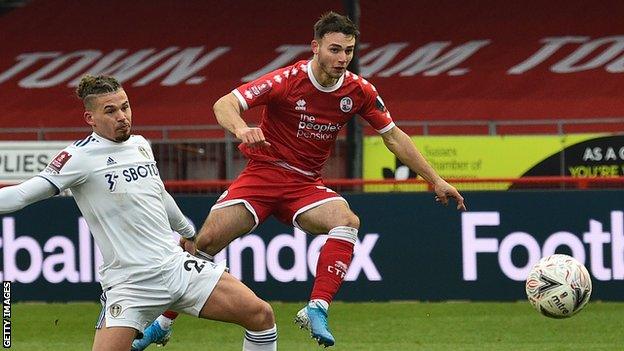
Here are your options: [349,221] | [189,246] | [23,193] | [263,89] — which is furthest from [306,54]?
[23,193]

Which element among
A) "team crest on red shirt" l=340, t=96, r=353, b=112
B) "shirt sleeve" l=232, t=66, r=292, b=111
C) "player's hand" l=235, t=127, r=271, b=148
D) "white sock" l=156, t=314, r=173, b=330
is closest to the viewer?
"player's hand" l=235, t=127, r=271, b=148

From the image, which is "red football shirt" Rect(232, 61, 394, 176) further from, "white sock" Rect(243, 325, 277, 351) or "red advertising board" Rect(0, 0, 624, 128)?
"red advertising board" Rect(0, 0, 624, 128)

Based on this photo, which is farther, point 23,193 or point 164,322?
point 164,322

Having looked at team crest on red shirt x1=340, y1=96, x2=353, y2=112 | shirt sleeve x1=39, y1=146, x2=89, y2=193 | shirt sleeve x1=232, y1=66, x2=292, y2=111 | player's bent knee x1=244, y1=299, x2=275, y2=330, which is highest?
shirt sleeve x1=232, y1=66, x2=292, y2=111

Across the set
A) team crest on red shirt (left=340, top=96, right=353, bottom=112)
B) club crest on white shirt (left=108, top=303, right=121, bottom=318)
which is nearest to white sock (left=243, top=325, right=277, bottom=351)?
club crest on white shirt (left=108, top=303, right=121, bottom=318)

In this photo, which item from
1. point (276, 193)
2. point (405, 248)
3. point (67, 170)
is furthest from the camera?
point (405, 248)

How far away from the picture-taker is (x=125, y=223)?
6832 mm

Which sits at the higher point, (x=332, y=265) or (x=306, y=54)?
(x=306, y=54)

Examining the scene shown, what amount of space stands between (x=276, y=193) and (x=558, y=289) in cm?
201

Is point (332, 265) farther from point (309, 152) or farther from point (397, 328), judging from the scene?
point (397, 328)

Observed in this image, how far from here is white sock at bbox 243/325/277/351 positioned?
7188mm

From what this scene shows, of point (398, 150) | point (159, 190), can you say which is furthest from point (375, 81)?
point (159, 190)

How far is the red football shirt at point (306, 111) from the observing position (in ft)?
29.8

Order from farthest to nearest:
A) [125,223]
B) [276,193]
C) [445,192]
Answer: [276,193]
[445,192]
[125,223]
